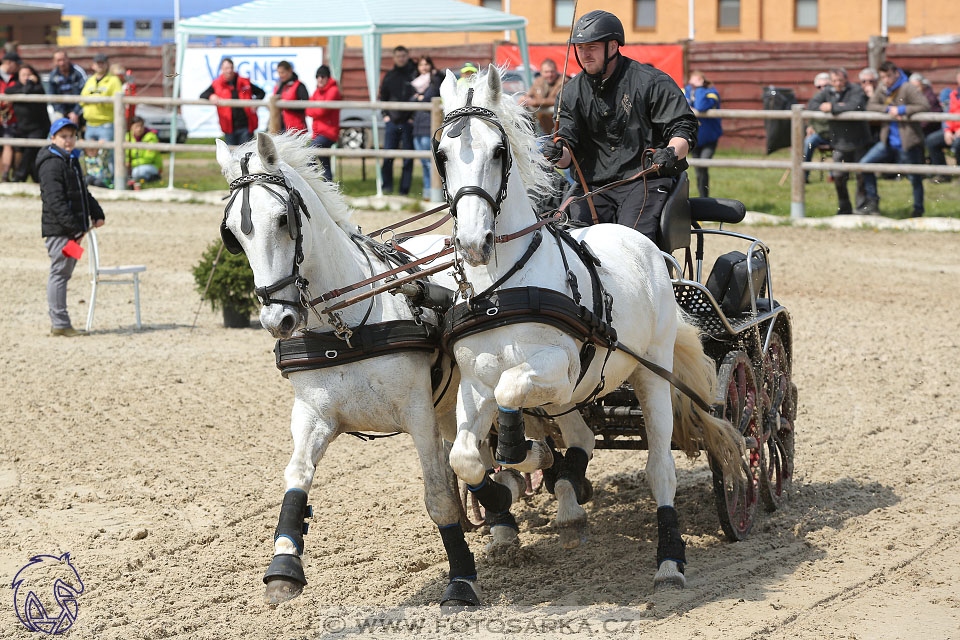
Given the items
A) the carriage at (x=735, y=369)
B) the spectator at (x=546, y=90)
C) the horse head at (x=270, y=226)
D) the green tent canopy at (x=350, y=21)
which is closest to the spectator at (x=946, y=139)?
the spectator at (x=546, y=90)

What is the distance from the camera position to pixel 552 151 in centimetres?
536

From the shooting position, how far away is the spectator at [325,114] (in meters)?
15.6

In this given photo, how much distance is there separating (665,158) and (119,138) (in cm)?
1276

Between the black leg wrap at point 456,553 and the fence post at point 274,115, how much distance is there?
39.1 feet

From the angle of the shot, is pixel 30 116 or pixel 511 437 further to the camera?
pixel 30 116

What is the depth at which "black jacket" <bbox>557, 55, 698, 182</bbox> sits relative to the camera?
18.1ft

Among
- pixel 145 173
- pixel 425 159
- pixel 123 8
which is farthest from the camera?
pixel 123 8

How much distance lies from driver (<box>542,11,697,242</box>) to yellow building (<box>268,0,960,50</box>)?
21312 mm

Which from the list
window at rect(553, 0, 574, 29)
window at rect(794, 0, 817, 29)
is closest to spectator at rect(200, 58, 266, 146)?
window at rect(553, 0, 574, 29)

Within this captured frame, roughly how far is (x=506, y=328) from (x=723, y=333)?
1.80 meters

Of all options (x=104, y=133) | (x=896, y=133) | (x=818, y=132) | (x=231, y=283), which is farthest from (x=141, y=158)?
(x=896, y=133)

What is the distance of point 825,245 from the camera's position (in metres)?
13.1

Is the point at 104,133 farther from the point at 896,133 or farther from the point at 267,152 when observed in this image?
the point at 267,152

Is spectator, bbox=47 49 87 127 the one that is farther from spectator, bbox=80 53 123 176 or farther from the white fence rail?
the white fence rail
